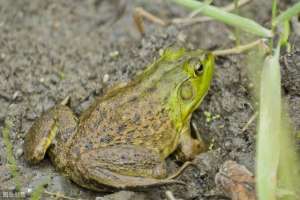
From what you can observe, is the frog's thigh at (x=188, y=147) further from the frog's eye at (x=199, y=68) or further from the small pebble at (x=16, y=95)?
the small pebble at (x=16, y=95)

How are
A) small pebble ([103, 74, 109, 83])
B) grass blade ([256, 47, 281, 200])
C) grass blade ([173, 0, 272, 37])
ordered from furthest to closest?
small pebble ([103, 74, 109, 83]) → grass blade ([173, 0, 272, 37]) → grass blade ([256, 47, 281, 200])

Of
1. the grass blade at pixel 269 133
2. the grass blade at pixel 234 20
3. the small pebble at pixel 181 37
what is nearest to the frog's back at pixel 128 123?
the small pebble at pixel 181 37

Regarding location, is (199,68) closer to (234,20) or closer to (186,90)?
(186,90)

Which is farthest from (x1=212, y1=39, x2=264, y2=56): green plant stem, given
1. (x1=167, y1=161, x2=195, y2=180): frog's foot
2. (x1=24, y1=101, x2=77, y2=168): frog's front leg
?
(x1=24, y1=101, x2=77, y2=168): frog's front leg

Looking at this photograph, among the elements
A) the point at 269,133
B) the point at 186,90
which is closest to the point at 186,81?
the point at 186,90

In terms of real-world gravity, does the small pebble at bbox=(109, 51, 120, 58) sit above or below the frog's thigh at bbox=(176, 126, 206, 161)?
above

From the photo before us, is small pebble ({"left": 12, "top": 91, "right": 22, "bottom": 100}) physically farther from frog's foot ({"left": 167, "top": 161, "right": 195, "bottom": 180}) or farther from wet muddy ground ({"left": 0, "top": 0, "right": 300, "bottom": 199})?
frog's foot ({"left": 167, "top": 161, "right": 195, "bottom": 180})

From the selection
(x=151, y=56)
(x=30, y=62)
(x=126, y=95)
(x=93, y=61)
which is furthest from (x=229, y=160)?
(x=30, y=62)

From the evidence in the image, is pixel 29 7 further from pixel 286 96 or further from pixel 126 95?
pixel 286 96
